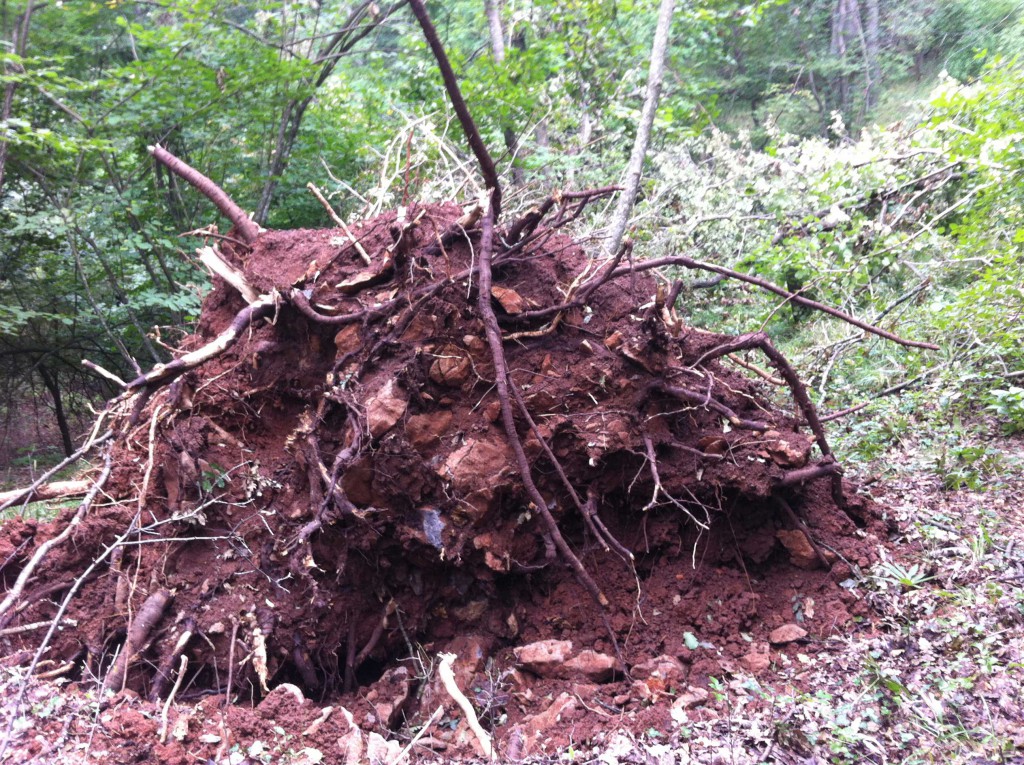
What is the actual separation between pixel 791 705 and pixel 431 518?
5.92ft

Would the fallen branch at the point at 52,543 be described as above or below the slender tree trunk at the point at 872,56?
below

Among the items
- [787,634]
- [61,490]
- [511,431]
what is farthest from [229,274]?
[787,634]

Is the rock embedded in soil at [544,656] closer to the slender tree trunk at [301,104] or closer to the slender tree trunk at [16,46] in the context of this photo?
the slender tree trunk at [301,104]

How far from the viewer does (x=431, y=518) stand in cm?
343

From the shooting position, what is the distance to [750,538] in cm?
359

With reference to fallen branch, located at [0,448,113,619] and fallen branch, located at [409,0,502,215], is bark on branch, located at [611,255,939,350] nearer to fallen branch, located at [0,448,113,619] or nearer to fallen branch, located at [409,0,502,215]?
fallen branch, located at [409,0,502,215]

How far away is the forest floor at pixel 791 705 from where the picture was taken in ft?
7.63

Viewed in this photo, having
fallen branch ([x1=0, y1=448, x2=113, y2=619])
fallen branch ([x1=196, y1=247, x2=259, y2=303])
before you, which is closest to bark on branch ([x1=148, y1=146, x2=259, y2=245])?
fallen branch ([x1=196, y1=247, x2=259, y2=303])

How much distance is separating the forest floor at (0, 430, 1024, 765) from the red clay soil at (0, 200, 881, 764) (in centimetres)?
12

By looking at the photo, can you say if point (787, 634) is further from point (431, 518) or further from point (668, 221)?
point (668, 221)

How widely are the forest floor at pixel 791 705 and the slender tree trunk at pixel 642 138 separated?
→ 130 inches

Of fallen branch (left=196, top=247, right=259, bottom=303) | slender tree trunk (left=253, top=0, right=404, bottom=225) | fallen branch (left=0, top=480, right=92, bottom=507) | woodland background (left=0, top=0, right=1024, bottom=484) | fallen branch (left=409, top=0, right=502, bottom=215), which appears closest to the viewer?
fallen branch (left=409, top=0, right=502, bottom=215)

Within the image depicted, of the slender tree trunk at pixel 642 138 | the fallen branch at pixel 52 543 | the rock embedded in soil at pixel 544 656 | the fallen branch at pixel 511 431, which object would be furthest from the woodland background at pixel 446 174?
the rock embedded in soil at pixel 544 656

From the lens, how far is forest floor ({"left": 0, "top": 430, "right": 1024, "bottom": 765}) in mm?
2324
